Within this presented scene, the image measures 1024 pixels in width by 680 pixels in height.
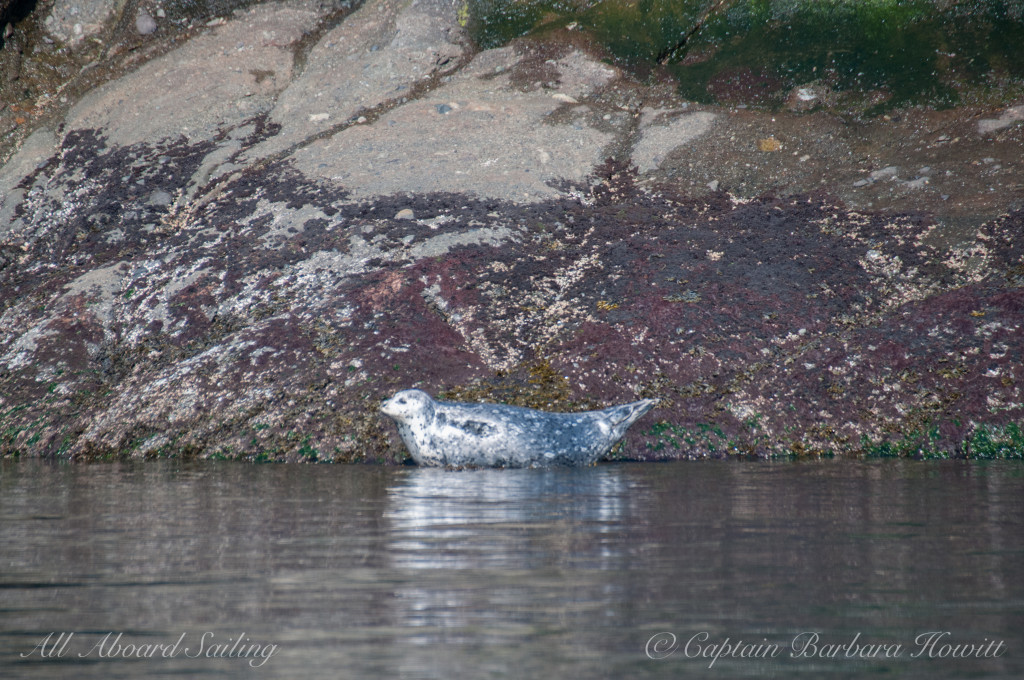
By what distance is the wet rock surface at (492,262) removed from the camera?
393 inches

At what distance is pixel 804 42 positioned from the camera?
17.0 metres

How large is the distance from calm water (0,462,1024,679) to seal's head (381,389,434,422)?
6.20ft

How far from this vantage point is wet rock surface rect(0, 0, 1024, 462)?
9.98 m

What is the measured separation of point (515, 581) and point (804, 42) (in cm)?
1505

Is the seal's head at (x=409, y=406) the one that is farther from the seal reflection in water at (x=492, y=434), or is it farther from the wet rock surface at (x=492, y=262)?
the wet rock surface at (x=492, y=262)

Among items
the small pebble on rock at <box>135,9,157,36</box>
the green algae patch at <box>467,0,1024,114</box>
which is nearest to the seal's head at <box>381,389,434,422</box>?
the green algae patch at <box>467,0,1024,114</box>

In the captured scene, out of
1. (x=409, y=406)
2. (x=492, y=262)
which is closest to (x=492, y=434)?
(x=409, y=406)

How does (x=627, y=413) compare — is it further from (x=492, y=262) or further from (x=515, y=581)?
(x=515, y=581)

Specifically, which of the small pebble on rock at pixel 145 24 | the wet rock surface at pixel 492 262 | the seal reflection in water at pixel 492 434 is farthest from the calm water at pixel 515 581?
the small pebble on rock at pixel 145 24

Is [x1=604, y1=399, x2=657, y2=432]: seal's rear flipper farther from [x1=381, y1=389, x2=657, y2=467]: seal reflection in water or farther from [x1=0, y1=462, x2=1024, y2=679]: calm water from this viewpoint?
[x1=0, y1=462, x2=1024, y2=679]: calm water

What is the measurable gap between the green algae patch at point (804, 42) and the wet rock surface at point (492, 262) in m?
0.73

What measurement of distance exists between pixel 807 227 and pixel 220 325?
6.95 meters

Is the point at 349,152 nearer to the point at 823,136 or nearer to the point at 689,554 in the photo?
the point at 823,136

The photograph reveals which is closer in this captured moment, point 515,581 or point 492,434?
point 515,581
